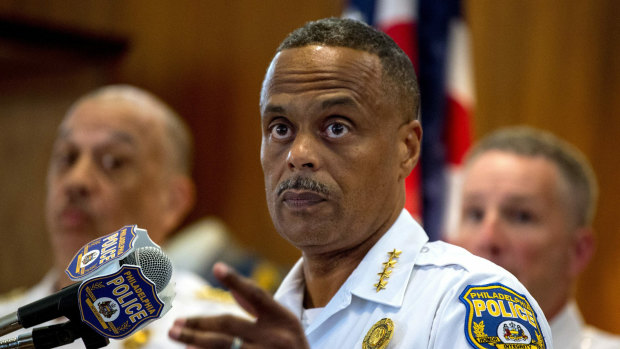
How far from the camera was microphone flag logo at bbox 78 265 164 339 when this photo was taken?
992mm

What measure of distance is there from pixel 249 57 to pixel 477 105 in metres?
1.15

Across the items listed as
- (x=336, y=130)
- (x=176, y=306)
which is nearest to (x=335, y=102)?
(x=336, y=130)

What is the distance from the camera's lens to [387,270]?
1.27 metres

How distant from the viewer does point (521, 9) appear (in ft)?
10.6

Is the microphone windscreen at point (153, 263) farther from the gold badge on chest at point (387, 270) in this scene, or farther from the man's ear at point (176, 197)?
the man's ear at point (176, 197)

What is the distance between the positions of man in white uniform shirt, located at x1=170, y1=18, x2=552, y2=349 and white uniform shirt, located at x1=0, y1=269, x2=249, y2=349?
40.0 inches

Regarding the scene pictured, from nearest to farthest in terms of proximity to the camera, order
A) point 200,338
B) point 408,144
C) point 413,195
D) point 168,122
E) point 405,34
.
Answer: point 200,338 → point 408,144 → point 168,122 → point 413,195 → point 405,34

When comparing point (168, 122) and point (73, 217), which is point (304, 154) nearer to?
point (73, 217)

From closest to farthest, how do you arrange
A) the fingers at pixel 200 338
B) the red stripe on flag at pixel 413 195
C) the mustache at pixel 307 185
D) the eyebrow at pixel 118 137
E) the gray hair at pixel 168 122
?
1. the fingers at pixel 200 338
2. the mustache at pixel 307 185
3. the eyebrow at pixel 118 137
4. the gray hair at pixel 168 122
5. the red stripe on flag at pixel 413 195

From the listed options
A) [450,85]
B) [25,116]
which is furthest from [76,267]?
[25,116]

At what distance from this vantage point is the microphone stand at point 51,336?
1004 millimetres

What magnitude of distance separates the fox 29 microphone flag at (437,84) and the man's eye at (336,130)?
1.64 metres

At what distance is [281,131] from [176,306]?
127cm

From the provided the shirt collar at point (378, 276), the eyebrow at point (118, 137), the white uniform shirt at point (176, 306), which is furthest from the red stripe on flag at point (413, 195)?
the shirt collar at point (378, 276)
